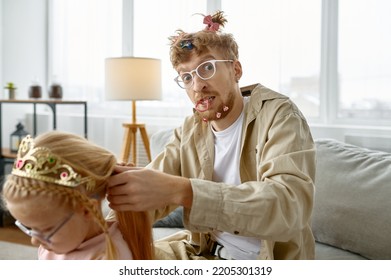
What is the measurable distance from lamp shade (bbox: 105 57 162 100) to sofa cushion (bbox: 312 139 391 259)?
138cm

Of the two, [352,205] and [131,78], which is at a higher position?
[131,78]

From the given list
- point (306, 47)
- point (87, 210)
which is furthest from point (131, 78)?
point (87, 210)

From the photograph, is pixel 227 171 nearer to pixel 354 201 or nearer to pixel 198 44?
pixel 198 44

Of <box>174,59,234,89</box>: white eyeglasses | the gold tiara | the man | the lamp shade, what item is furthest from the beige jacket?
the lamp shade

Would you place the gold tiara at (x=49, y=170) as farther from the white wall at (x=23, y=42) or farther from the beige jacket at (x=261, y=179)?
the white wall at (x=23, y=42)

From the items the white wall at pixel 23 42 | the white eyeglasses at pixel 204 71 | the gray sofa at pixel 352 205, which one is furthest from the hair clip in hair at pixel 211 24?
the white wall at pixel 23 42

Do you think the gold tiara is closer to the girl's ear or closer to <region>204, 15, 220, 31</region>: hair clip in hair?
the girl's ear

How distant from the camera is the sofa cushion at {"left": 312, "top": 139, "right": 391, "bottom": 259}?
174cm

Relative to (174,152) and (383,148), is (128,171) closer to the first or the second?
(174,152)

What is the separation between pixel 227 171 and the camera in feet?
4.76

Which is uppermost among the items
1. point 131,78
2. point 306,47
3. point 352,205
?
point 306,47

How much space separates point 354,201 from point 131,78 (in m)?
1.68

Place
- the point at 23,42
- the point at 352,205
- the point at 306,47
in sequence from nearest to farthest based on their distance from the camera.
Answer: the point at 352,205, the point at 306,47, the point at 23,42
